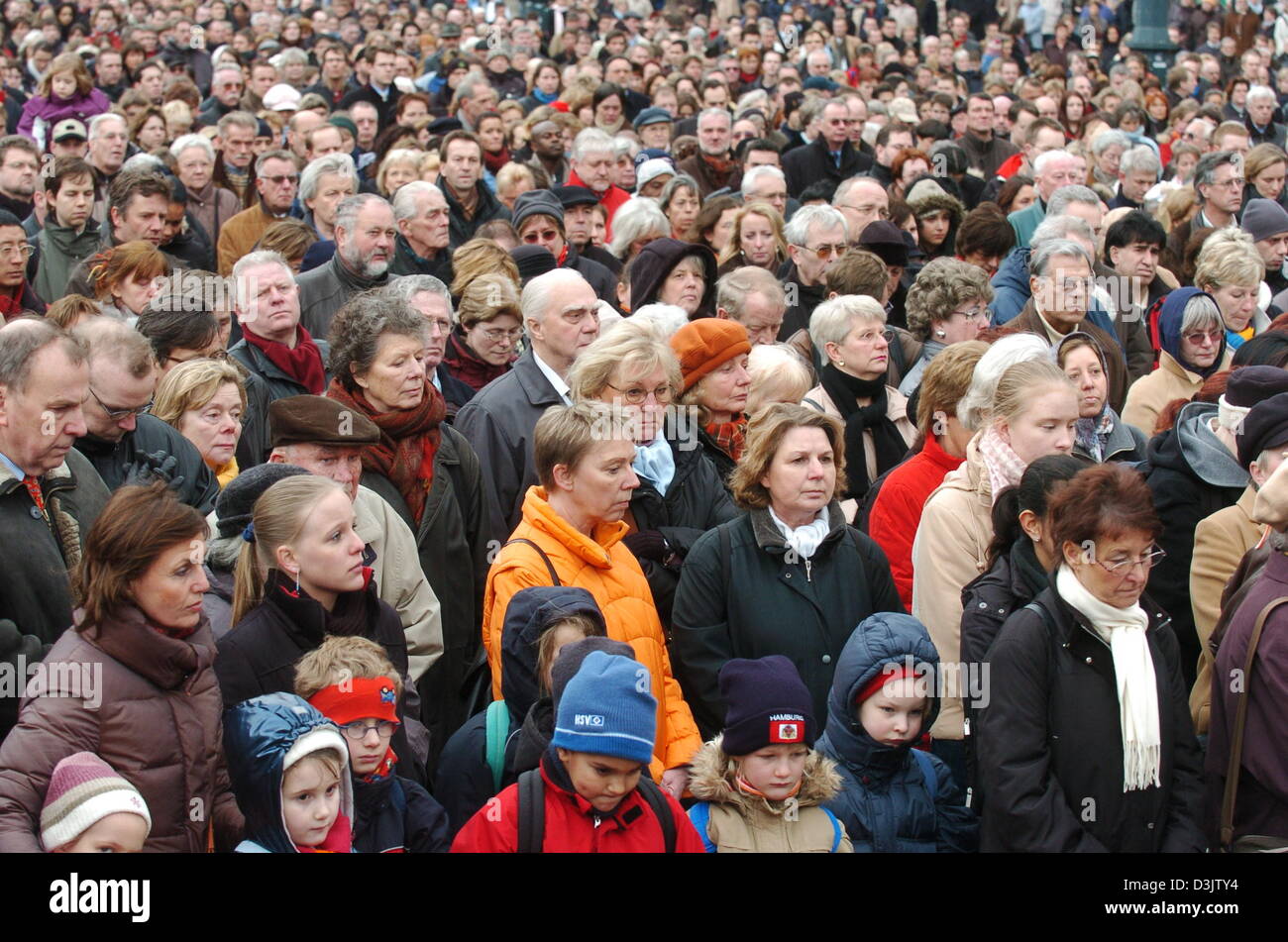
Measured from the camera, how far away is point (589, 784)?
382cm

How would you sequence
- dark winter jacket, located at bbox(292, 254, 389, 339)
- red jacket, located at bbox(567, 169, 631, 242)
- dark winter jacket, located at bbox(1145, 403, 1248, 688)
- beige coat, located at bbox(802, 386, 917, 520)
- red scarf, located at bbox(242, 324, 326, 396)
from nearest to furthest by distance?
1. dark winter jacket, located at bbox(1145, 403, 1248, 688)
2. red scarf, located at bbox(242, 324, 326, 396)
3. beige coat, located at bbox(802, 386, 917, 520)
4. dark winter jacket, located at bbox(292, 254, 389, 339)
5. red jacket, located at bbox(567, 169, 631, 242)

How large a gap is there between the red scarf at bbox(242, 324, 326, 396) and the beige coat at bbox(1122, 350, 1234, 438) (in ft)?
11.9

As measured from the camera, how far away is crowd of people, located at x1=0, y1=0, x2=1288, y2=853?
3.89 m

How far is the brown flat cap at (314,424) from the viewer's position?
16.6 feet

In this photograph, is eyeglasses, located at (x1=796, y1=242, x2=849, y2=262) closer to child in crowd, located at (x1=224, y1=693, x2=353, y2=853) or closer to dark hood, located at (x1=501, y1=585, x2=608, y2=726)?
dark hood, located at (x1=501, y1=585, x2=608, y2=726)

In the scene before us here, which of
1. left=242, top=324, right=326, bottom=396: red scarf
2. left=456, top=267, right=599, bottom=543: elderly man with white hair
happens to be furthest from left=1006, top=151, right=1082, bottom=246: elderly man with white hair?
left=242, top=324, right=326, bottom=396: red scarf

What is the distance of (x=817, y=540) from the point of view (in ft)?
16.4

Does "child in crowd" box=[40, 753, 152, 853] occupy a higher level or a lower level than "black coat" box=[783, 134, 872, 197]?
lower

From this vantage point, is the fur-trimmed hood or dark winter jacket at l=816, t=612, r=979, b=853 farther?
dark winter jacket at l=816, t=612, r=979, b=853

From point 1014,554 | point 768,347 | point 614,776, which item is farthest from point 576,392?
point 614,776

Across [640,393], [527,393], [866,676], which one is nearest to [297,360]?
[527,393]

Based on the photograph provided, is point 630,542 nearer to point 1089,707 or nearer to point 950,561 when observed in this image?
point 950,561

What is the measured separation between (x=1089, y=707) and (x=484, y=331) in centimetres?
362
